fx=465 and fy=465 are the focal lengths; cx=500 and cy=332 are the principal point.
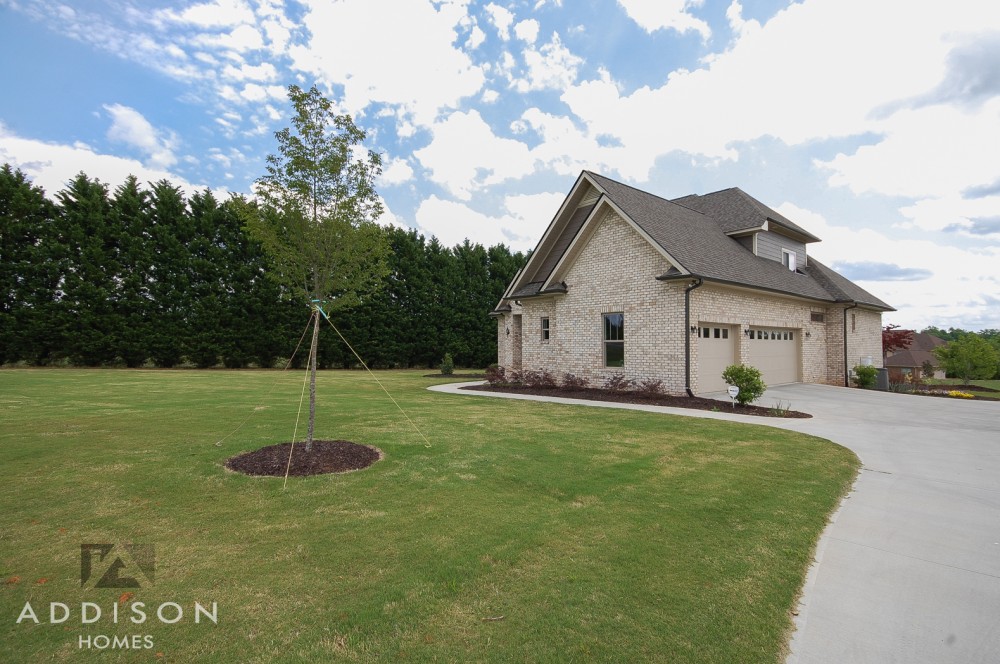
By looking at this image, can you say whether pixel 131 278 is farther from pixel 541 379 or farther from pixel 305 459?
pixel 305 459

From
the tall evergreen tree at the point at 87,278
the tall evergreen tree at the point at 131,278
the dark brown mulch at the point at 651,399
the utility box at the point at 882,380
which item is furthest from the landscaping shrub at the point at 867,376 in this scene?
the tall evergreen tree at the point at 87,278

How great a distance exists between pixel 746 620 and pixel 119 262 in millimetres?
32286

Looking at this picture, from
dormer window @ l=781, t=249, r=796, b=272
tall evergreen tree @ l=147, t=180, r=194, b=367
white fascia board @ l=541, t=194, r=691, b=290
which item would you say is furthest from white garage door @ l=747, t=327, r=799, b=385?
tall evergreen tree @ l=147, t=180, r=194, b=367

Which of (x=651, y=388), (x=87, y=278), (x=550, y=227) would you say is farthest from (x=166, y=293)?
(x=651, y=388)

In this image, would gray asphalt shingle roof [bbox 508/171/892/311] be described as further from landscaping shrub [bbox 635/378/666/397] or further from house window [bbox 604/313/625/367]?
landscaping shrub [bbox 635/378/666/397]

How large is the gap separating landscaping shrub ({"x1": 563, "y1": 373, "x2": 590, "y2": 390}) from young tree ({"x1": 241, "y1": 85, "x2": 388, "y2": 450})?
10.8m

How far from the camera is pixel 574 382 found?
16.9m

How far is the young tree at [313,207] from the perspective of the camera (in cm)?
698

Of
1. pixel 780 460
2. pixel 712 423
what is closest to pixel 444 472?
pixel 780 460

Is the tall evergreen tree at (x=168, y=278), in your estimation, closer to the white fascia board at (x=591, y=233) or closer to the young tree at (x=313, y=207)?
the white fascia board at (x=591, y=233)

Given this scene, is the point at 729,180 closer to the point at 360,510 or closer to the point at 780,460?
the point at 780,460

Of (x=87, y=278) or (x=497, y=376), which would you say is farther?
(x=87, y=278)

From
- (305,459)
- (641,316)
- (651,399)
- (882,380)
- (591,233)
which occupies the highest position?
(591,233)

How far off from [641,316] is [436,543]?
40.6 ft
